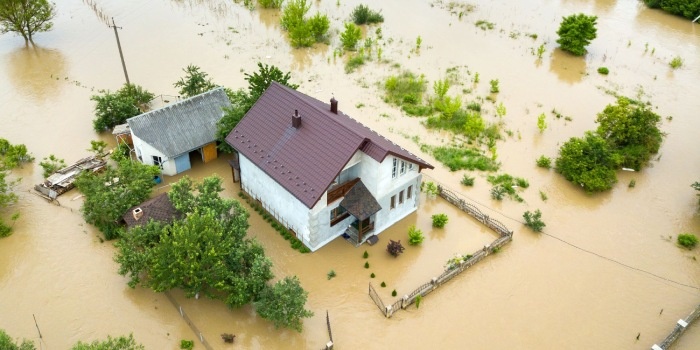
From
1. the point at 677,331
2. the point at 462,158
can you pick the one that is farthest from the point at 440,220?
the point at 677,331

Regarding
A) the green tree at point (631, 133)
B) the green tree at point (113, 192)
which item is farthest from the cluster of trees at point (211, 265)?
the green tree at point (631, 133)

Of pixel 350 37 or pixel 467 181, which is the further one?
pixel 350 37

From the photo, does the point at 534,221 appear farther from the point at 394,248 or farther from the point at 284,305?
the point at 284,305

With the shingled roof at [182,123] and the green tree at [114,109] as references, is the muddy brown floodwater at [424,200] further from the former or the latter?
the shingled roof at [182,123]

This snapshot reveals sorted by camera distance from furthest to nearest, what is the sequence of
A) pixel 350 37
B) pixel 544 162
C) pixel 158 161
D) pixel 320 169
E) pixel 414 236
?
pixel 350 37 < pixel 544 162 < pixel 158 161 < pixel 414 236 < pixel 320 169

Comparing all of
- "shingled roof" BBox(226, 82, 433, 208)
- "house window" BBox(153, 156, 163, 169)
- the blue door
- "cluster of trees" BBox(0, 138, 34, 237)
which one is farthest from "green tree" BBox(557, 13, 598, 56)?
"cluster of trees" BBox(0, 138, 34, 237)

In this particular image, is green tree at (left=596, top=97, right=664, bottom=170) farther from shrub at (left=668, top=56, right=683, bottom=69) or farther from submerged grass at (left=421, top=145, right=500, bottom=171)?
shrub at (left=668, top=56, right=683, bottom=69)
